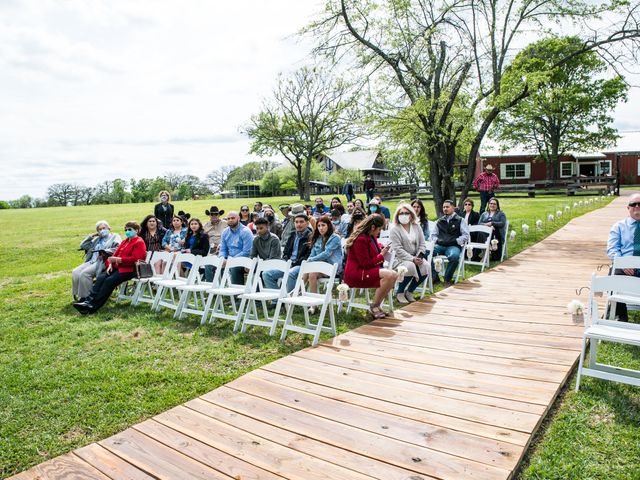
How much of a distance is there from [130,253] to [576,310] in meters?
6.82

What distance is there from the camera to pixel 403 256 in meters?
7.08

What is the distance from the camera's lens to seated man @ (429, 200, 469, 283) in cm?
835

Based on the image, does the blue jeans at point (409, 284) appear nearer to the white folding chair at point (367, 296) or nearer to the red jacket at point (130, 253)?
the white folding chair at point (367, 296)

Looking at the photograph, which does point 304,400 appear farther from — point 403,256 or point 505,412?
point 403,256

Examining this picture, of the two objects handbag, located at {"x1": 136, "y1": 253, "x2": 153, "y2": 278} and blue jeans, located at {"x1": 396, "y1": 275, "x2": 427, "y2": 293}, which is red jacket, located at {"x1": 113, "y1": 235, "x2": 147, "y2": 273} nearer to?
handbag, located at {"x1": 136, "y1": 253, "x2": 153, "y2": 278}

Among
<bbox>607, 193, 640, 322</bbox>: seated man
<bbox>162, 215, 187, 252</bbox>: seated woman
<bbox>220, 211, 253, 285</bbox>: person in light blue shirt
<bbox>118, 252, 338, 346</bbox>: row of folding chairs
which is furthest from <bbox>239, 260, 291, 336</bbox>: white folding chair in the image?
<bbox>607, 193, 640, 322</bbox>: seated man

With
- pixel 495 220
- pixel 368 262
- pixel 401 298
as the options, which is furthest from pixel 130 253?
pixel 495 220

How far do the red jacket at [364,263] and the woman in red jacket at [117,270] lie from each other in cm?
399

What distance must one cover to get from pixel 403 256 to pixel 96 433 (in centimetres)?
481

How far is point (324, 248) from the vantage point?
6.87 metres

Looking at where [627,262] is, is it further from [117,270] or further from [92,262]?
[92,262]

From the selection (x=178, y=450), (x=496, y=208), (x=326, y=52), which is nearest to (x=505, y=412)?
(x=178, y=450)

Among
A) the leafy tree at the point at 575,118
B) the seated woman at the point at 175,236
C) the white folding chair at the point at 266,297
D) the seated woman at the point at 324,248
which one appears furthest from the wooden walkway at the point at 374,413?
the leafy tree at the point at 575,118

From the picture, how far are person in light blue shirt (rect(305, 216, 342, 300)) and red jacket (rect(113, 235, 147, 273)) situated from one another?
10.3ft
